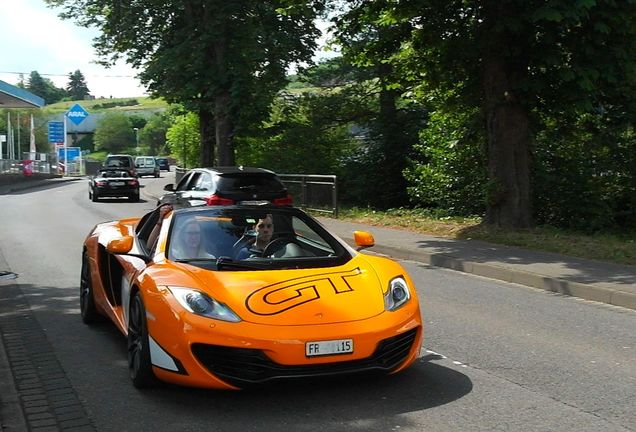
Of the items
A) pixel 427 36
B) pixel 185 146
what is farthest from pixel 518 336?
pixel 185 146

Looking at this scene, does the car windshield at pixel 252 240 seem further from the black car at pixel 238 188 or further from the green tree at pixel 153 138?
the green tree at pixel 153 138

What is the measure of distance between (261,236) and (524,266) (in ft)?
19.4

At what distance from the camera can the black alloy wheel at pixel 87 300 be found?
7010 mm

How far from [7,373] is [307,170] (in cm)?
2162

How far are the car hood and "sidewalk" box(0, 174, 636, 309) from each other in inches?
185

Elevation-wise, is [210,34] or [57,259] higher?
[210,34]

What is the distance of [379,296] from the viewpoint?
487cm

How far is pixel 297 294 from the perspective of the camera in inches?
186

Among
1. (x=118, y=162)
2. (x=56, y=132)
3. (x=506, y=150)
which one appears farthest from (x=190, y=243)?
(x=56, y=132)

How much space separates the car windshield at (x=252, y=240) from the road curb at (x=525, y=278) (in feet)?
14.2

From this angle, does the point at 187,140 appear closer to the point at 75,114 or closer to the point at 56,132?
the point at 75,114

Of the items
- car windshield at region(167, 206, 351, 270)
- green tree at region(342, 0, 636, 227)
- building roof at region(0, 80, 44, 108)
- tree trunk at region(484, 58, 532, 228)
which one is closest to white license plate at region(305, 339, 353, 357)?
car windshield at region(167, 206, 351, 270)

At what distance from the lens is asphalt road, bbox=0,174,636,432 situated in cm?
431

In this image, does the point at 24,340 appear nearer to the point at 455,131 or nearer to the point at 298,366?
the point at 298,366
